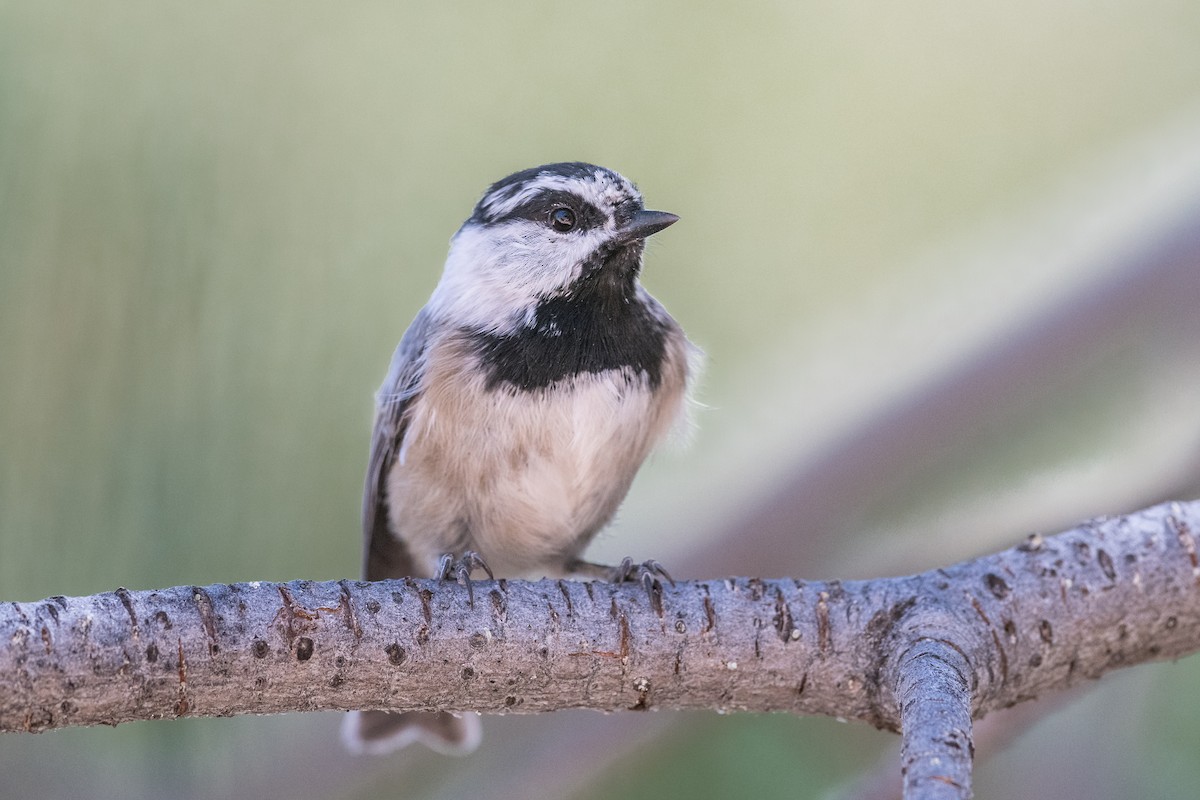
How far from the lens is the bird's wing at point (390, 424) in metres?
1.74

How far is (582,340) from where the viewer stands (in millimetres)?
1686

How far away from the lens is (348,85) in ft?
4.85

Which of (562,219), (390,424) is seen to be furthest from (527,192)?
(390,424)

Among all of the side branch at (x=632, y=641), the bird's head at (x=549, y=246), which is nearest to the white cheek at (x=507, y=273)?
the bird's head at (x=549, y=246)

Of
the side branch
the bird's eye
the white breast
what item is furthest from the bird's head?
the side branch

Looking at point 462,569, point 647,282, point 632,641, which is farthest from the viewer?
point 647,282

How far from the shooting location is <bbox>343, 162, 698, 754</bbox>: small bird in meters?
1.65

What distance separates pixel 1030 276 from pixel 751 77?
2.08 ft

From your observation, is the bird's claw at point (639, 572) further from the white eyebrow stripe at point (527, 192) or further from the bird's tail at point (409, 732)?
the white eyebrow stripe at point (527, 192)

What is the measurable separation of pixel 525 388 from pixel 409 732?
0.64 meters

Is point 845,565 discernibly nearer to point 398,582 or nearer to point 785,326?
point 785,326

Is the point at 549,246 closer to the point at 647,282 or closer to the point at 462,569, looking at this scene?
the point at 647,282

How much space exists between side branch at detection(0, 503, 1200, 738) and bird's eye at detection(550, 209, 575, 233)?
0.67 m

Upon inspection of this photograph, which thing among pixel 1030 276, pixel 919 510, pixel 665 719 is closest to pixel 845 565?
pixel 919 510
